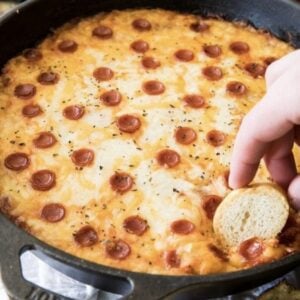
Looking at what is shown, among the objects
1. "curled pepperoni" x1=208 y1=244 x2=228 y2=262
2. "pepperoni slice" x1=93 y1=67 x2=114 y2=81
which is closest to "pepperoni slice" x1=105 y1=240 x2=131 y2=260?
"curled pepperoni" x1=208 y1=244 x2=228 y2=262

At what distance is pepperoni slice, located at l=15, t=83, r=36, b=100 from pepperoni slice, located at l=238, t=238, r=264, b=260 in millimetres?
903

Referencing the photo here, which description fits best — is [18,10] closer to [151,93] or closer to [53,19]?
[53,19]

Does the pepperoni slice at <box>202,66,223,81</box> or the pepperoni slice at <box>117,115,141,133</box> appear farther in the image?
the pepperoni slice at <box>202,66,223,81</box>

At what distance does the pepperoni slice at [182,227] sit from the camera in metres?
1.88

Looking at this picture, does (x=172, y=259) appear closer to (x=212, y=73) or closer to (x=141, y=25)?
(x=212, y=73)

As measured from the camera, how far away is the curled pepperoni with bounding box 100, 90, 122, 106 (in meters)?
2.24

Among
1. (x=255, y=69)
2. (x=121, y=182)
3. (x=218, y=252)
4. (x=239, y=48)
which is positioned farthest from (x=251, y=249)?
(x=239, y=48)

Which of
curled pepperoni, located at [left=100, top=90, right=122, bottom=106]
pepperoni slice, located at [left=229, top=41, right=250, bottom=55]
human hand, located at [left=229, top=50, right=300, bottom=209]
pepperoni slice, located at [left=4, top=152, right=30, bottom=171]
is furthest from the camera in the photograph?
pepperoni slice, located at [left=229, top=41, right=250, bottom=55]

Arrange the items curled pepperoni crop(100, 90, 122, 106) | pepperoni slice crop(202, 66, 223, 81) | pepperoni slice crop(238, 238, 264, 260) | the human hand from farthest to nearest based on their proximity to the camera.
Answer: pepperoni slice crop(202, 66, 223, 81)
curled pepperoni crop(100, 90, 122, 106)
pepperoni slice crop(238, 238, 264, 260)
the human hand

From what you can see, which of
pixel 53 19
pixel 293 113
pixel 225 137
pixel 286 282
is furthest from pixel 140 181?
pixel 53 19

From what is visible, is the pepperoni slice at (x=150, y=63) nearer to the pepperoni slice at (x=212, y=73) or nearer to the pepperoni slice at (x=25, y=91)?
the pepperoni slice at (x=212, y=73)

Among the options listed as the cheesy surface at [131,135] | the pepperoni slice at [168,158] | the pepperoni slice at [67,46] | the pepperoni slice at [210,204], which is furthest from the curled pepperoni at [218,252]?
the pepperoni slice at [67,46]

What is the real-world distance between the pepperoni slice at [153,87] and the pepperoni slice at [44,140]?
38 centimetres

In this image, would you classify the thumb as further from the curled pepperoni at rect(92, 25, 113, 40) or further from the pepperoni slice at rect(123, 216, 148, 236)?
the curled pepperoni at rect(92, 25, 113, 40)
